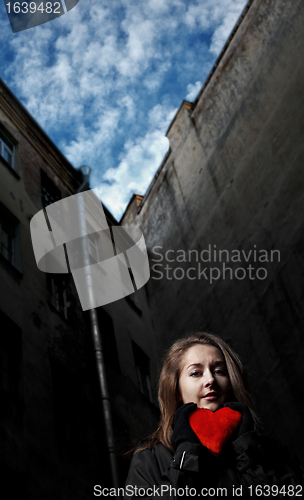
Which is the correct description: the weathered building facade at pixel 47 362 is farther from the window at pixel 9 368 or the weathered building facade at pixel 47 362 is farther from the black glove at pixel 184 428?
the black glove at pixel 184 428

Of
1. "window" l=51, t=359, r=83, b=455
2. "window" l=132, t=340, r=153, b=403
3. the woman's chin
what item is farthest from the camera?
"window" l=132, t=340, r=153, b=403

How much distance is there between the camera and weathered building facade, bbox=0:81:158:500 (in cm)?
693

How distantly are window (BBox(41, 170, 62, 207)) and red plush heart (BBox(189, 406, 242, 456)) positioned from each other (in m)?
10.7

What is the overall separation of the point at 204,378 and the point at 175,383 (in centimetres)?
23

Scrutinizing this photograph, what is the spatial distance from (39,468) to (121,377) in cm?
423

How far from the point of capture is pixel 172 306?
14.5m

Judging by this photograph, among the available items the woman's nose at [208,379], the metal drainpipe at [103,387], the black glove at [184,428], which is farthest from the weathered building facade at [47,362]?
the black glove at [184,428]

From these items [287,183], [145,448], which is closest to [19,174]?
[287,183]

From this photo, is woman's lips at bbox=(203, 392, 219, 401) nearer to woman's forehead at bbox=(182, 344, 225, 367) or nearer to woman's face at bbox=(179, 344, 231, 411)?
woman's face at bbox=(179, 344, 231, 411)

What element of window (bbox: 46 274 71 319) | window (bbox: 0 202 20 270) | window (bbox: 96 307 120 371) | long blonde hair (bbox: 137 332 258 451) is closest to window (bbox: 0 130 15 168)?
window (bbox: 0 202 20 270)

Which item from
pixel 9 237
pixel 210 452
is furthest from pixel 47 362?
pixel 210 452

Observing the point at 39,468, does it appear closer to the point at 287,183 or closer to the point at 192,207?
the point at 287,183

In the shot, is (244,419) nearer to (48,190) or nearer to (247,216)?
(247,216)

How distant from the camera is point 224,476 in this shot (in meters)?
2.25
